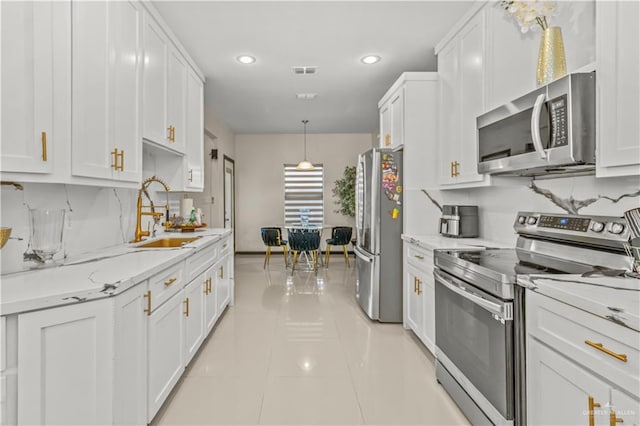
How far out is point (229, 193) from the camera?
7.30 meters

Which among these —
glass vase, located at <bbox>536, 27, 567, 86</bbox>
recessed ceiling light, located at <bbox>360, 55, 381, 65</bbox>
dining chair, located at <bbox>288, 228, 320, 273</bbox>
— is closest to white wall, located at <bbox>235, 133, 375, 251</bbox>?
dining chair, located at <bbox>288, 228, 320, 273</bbox>

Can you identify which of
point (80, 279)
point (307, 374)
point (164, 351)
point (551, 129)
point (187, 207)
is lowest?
point (307, 374)

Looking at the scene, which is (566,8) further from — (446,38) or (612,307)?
(612,307)

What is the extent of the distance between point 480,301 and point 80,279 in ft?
5.97

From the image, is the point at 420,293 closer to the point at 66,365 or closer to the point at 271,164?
the point at 66,365

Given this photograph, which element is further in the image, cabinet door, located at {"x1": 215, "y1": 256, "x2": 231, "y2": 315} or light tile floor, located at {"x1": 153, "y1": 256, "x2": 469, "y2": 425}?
cabinet door, located at {"x1": 215, "y1": 256, "x2": 231, "y2": 315}

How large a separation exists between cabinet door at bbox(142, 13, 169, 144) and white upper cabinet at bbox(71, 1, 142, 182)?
0.39 feet

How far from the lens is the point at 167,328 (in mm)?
1955

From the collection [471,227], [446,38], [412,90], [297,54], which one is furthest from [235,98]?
[471,227]

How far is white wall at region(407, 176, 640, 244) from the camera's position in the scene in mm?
1722

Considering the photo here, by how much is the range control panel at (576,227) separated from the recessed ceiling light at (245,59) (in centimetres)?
292

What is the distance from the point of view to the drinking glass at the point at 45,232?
1641 mm

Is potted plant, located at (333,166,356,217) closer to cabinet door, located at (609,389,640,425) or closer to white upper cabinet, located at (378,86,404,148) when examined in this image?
white upper cabinet, located at (378,86,404,148)

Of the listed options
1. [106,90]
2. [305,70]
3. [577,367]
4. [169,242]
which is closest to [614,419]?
[577,367]
